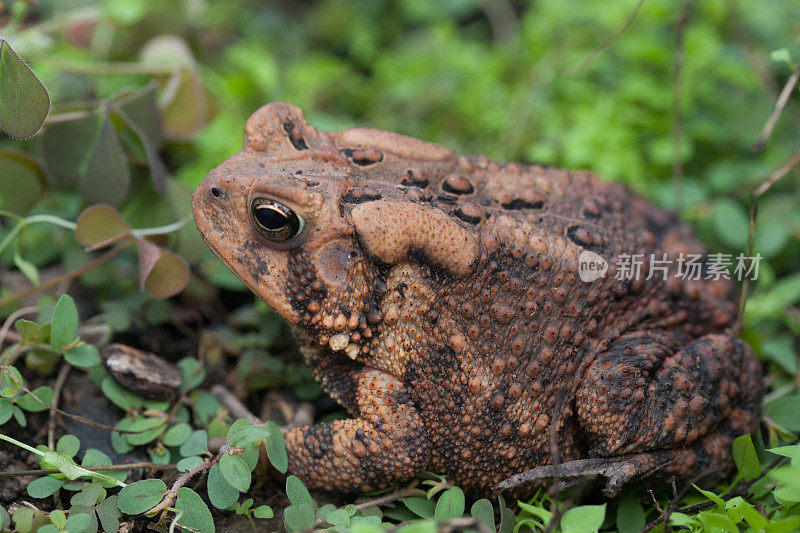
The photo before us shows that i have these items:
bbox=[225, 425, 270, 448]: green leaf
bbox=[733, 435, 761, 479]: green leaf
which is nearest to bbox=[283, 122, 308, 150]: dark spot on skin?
bbox=[225, 425, 270, 448]: green leaf

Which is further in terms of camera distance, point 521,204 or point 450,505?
point 521,204

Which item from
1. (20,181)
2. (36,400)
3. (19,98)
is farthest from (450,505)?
(20,181)

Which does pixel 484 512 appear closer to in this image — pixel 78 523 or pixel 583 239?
pixel 583 239

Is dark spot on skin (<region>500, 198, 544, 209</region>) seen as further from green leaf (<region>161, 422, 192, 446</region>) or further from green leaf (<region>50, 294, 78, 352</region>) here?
green leaf (<region>50, 294, 78, 352</region>)

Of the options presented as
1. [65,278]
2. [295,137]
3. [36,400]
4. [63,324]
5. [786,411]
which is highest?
[295,137]

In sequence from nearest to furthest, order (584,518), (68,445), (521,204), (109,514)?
(584,518), (109,514), (68,445), (521,204)

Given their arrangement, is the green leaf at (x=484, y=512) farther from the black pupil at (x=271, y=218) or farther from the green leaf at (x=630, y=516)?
the black pupil at (x=271, y=218)

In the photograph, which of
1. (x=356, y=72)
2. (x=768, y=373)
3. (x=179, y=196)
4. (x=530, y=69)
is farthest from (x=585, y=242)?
(x=356, y=72)

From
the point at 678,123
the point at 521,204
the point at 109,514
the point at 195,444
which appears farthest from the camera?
the point at 678,123
